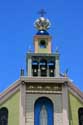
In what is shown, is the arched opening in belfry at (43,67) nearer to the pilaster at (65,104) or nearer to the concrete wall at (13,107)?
the pilaster at (65,104)

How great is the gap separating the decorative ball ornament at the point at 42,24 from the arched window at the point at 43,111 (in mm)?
6714

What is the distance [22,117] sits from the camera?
3325 centimetres

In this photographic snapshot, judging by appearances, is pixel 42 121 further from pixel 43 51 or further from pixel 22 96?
pixel 43 51

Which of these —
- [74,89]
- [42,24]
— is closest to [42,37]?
[42,24]

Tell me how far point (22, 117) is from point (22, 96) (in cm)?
169

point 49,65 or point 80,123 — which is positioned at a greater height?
point 49,65

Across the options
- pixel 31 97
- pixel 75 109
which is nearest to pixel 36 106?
pixel 31 97

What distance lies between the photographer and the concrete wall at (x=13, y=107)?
3344cm

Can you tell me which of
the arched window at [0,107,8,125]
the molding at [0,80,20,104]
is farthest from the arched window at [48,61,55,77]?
the arched window at [0,107,8,125]

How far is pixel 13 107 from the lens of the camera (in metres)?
34.0

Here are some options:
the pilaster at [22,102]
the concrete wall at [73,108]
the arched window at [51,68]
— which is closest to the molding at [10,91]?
the pilaster at [22,102]

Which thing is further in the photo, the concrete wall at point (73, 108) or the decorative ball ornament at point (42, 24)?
the decorative ball ornament at point (42, 24)

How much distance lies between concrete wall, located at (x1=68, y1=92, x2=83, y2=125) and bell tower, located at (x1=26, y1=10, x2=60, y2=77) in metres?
2.32

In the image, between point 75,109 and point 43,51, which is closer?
point 75,109
